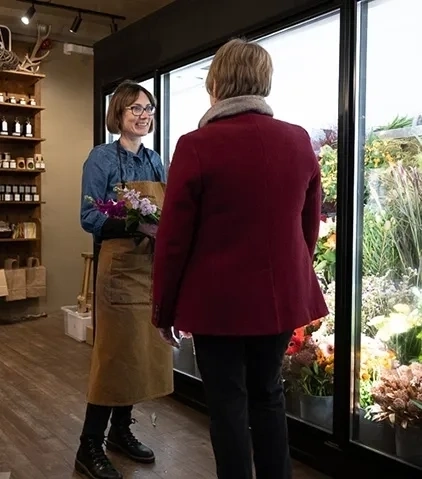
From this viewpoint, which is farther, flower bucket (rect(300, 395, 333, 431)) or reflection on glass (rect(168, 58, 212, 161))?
reflection on glass (rect(168, 58, 212, 161))

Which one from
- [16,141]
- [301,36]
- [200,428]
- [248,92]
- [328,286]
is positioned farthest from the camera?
[16,141]

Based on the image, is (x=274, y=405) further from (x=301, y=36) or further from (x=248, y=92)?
(x=301, y=36)

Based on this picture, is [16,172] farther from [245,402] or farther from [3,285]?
[245,402]

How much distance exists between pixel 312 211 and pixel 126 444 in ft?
4.52

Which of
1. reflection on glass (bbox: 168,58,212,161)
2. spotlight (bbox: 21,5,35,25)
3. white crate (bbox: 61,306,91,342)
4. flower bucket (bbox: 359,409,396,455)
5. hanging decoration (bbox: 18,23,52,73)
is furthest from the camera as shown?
hanging decoration (bbox: 18,23,52,73)

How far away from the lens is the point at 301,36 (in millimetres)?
2646

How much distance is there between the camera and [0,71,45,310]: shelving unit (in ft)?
18.9

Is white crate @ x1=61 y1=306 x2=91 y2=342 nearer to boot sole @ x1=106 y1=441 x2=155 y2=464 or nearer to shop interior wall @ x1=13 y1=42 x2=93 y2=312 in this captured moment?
shop interior wall @ x1=13 y1=42 x2=93 y2=312

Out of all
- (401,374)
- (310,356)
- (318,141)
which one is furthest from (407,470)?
(318,141)

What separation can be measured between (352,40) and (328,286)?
0.96m

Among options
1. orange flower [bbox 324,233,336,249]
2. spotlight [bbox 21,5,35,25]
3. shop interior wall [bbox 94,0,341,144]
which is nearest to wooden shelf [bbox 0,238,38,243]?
spotlight [bbox 21,5,35,25]

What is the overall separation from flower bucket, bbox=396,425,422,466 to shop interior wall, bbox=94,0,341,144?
1575 mm

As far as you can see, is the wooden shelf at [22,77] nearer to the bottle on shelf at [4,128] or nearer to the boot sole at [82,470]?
the bottle on shelf at [4,128]

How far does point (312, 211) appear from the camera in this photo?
1.63 m
